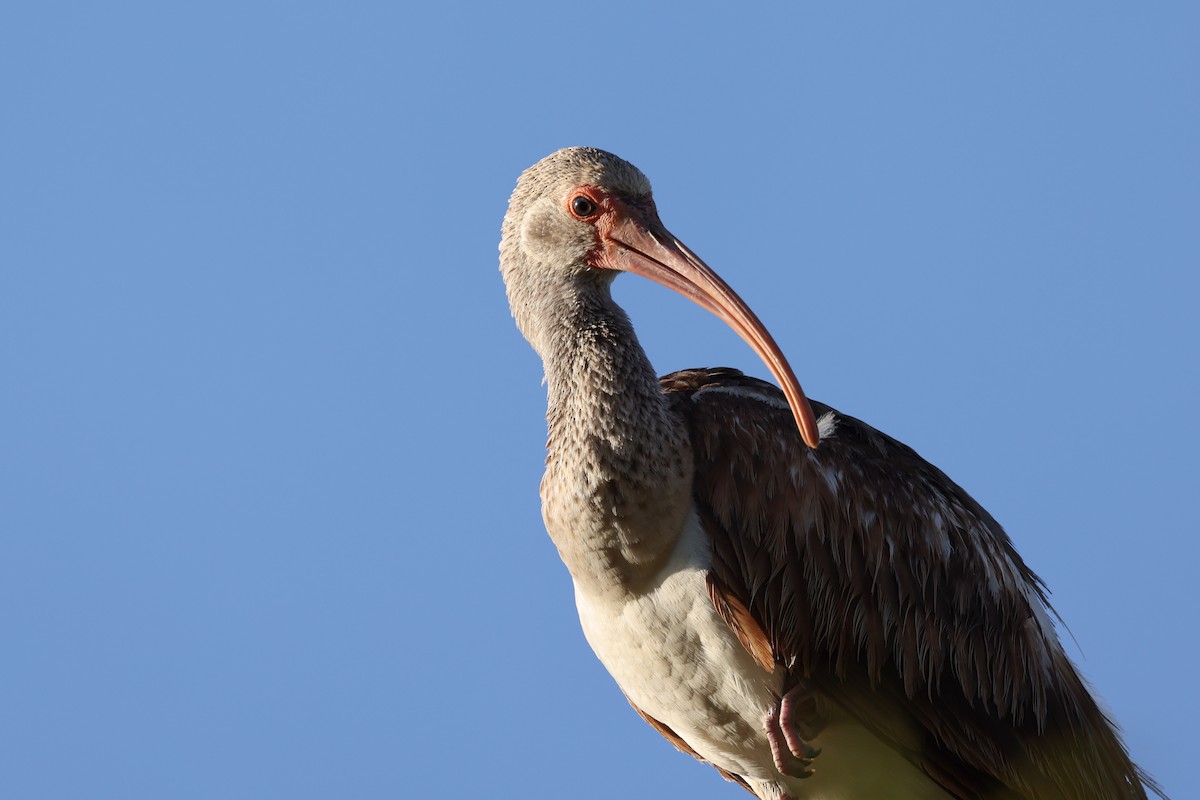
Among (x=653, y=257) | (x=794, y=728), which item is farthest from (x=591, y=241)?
(x=794, y=728)

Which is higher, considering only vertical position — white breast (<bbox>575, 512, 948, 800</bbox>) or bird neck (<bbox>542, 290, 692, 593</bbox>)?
bird neck (<bbox>542, 290, 692, 593</bbox>)

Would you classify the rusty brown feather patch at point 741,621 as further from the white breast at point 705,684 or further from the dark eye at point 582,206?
the dark eye at point 582,206

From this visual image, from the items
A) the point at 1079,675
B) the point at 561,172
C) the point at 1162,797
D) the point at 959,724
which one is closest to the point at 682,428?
the point at 561,172

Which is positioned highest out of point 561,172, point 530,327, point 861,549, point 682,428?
point 561,172

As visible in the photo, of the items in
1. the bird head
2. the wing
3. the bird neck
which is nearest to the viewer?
the bird neck

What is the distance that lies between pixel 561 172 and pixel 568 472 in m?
1.59

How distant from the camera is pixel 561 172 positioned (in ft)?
22.4

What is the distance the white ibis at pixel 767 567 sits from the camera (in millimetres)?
6078

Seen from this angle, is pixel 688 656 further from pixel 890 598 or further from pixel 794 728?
pixel 890 598

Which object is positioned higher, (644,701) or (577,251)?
(577,251)

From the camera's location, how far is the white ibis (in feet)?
19.9

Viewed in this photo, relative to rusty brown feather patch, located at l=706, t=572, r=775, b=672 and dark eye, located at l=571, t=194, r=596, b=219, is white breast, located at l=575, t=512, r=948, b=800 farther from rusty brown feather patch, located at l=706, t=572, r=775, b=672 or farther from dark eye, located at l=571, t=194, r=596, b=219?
dark eye, located at l=571, t=194, r=596, b=219

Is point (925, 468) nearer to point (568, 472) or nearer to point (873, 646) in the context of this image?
point (873, 646)

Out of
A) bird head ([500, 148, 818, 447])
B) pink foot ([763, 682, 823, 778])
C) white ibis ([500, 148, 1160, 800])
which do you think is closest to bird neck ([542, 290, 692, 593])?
white ibis ([500, 148, 1160, 800])
